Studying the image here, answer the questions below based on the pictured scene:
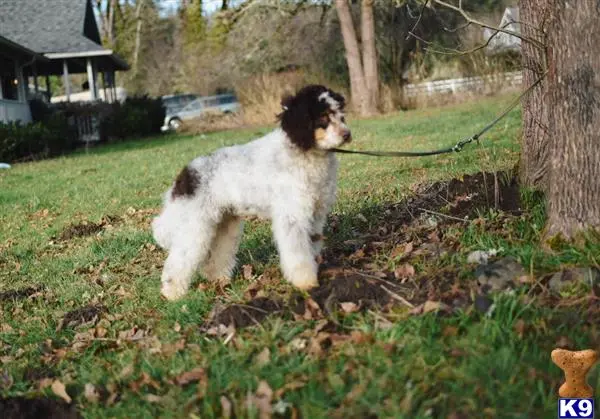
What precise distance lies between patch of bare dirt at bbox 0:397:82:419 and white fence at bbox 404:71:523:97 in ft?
90.7

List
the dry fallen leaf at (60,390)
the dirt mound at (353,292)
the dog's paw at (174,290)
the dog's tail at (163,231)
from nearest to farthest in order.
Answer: the dry fallen leaf at (60,390)
the dirt mound at (353,292)
the dog's paw at (174,290)
the dog's tail at (163,231)

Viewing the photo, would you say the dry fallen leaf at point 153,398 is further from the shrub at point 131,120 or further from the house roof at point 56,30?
the house roof at point 56,30

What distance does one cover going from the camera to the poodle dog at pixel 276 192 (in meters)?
4.77

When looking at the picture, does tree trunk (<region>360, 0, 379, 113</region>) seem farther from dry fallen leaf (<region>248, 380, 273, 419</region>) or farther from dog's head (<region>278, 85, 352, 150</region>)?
dry fallen leaf (<region>248, 380, 273, 419</region>)

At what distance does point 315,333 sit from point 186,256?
5.40ft

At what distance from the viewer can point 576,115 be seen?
4.34 m

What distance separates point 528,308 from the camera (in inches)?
145

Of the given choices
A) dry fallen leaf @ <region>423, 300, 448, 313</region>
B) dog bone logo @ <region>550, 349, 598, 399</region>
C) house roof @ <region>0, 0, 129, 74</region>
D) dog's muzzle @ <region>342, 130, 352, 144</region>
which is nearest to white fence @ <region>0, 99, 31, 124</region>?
house roof @ <region>0, 0, 129, 74</region>

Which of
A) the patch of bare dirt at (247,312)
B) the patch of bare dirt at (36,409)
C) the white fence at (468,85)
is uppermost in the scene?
the white fence at (468,85)

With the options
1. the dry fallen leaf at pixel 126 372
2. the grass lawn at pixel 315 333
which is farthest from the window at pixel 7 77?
the dry fallen leaf at pixel 126 372

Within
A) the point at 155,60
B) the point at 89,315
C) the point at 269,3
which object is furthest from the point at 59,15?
the point at 89,315

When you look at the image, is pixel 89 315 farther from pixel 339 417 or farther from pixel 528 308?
pixel 528 308

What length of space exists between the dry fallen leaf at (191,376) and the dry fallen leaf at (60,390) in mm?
686

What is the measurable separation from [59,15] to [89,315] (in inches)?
1155
